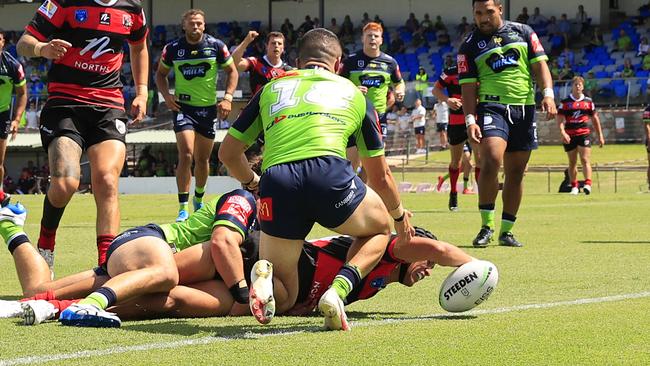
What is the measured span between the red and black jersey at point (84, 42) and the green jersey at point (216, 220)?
6.35 feet

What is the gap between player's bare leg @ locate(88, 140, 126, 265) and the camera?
862 centimetres

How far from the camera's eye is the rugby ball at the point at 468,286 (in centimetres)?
666

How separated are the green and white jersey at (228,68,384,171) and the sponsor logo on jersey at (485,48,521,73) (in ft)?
18.1

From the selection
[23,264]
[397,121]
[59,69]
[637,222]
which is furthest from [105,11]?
[397,121]

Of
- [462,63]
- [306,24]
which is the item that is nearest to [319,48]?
[462,63]

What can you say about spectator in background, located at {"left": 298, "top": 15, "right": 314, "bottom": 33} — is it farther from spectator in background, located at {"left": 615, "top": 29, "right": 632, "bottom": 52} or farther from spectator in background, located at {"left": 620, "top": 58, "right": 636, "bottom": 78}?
spectator in background, located at {"left": 620, "top": 58, "right": 636, "bottom": 78}

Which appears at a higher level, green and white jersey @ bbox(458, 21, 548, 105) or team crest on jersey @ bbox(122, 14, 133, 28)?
team crest on jersey @ bbox(122, 14, 133, 28)

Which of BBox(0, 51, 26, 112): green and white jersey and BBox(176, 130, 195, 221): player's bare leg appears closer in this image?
BBox(176, 130, 195, 221): player's bare leg

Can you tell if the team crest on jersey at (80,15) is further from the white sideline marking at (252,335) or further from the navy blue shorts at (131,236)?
the white sideline marking at (252,335)

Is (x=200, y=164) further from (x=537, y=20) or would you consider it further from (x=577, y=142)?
(x=537, y=20)

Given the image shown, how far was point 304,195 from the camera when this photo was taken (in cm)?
641

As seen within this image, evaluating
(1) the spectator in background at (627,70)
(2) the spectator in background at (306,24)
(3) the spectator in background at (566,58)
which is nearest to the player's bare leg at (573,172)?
(1) the spectator in background at (627,70)

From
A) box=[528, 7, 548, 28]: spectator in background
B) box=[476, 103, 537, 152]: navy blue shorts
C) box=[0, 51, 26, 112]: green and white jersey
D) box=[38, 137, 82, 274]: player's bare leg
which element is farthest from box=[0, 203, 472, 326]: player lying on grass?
box=[528, 7, 548, 28]: spectator in background

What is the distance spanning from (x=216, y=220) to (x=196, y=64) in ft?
31.4
